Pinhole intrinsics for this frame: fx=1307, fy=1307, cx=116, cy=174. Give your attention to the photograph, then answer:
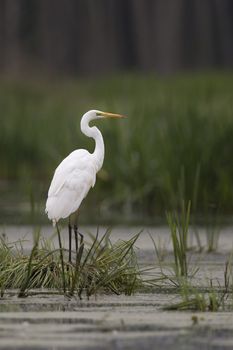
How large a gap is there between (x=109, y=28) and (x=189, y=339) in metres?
Result: 26.3

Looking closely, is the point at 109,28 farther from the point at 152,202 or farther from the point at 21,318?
the point at 21,318

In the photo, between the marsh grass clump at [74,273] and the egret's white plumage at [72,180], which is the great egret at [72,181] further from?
the marsh grass clump at [74,273]

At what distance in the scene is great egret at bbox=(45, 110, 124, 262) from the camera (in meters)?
9.36

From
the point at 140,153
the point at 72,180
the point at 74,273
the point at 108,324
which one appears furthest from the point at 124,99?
the point at 108,324

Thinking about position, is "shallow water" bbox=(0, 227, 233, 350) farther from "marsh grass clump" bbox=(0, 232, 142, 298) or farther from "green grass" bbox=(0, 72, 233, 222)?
"green grass" bbox=(0, 72, 233, 222)

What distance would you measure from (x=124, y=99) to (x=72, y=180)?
10804mm

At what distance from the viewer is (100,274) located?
342 inches

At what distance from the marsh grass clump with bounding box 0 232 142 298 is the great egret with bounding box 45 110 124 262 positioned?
1.53ft

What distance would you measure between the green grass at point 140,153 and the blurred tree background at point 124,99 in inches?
0.7

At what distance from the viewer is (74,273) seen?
8.55 metres

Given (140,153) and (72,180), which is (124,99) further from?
(72,180)

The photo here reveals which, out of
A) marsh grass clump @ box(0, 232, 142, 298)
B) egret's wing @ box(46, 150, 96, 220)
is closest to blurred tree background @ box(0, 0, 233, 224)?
egret's wing @ box(46, 150, 96, 220)

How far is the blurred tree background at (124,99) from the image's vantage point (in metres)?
14.5

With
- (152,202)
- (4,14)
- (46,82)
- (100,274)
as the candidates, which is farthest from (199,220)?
(4,14)
